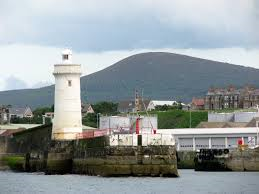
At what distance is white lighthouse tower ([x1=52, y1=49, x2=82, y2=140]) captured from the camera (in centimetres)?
8231

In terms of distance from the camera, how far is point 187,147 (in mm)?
130250

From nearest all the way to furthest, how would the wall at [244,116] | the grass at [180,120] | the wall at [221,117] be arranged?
the wall at [244,116] → the wall at [221,117] → the grass at [180,120]

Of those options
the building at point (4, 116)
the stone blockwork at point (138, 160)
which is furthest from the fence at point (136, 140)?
the building at point (4, 116)

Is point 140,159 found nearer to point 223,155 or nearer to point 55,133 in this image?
point 55,133

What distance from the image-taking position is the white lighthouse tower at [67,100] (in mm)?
82312

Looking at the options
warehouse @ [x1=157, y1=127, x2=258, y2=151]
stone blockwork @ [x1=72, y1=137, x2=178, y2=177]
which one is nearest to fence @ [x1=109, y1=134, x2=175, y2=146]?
stone blockwork @ [x1=72, y1=137, x2=178, y2=177]

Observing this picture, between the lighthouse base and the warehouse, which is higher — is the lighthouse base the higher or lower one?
the lower one

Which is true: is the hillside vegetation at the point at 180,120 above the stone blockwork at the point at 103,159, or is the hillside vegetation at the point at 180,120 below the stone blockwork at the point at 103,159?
above

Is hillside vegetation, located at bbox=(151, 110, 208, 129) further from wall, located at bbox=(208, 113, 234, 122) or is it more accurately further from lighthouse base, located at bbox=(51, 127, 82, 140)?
lighthouse base, located at bbox=(51, 127, 82, 140)

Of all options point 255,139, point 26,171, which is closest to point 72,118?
point 26,171

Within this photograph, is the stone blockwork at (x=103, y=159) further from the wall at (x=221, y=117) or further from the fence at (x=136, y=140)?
the wall at (x=221, y=117)

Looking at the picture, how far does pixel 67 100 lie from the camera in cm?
8219

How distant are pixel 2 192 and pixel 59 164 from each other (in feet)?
68.8

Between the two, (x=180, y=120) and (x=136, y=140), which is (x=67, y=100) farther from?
(x=180, y=120)
